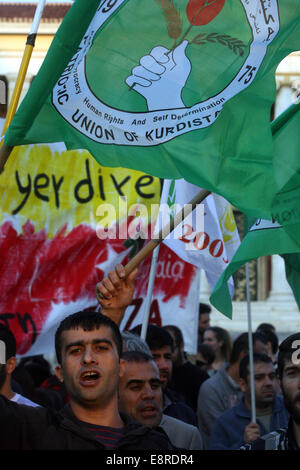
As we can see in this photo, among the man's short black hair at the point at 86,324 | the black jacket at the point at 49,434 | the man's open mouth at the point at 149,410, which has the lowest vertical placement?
the black jacket at the point at 49,434

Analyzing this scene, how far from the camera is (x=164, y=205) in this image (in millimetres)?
5004

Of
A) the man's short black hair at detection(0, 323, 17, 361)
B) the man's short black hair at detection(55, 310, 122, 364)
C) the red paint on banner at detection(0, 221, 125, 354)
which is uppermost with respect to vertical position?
the red paint on banner at detection(0, 221, 125, 354)

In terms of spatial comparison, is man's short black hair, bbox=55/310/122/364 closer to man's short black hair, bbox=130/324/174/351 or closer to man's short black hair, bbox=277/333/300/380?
man's short black hair, bbox=277/333/300/380

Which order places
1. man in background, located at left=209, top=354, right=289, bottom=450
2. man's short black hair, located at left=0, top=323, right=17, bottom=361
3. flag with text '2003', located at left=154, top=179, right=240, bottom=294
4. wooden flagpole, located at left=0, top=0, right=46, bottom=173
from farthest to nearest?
flag with text '2003', located at left=154, top=179, right=240, bottom=294, man in background, located at left=209, top=354, right=289, bottom=450, man's short black hair, located at left=0, top=323, right=17, bottom=361, wooden flagpole, located at left=0, top=0, right=46, bottom=173

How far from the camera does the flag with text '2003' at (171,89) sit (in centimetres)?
321

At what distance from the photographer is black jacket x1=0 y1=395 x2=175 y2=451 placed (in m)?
2.41

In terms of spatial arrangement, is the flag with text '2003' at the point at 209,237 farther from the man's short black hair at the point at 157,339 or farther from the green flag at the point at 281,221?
the green flag at the point at 281,221

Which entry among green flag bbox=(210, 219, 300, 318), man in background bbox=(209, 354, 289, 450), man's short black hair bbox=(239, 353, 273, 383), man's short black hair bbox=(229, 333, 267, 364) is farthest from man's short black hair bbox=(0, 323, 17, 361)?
man's short black hair bbox=(229, 333, 267, 364)

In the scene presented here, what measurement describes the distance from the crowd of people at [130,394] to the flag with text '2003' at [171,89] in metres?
0.63

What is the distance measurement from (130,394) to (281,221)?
1.06 m

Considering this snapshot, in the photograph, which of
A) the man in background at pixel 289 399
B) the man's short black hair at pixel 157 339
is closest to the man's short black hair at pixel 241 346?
the man's short black hair at pixel 157 339

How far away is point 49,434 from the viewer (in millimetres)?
2463

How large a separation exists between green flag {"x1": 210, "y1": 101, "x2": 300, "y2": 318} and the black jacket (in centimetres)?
103
